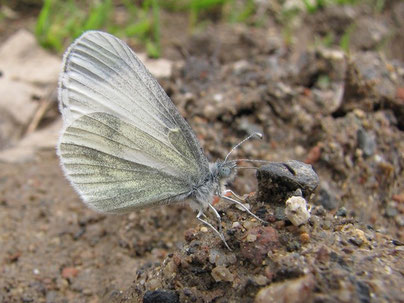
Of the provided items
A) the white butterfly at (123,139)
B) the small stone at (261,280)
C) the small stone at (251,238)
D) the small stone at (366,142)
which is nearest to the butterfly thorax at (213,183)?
the white butterfly at (123,139)

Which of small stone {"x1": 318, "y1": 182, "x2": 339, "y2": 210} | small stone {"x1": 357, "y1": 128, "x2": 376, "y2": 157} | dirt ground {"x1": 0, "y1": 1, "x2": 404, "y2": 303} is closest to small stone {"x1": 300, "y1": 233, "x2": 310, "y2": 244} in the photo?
dirt ground {"x1": 0, "y1": 1, "x2": 404, "y2": 303}

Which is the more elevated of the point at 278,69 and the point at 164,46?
the point at 278,69

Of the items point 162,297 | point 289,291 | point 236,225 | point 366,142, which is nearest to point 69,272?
point 162,297

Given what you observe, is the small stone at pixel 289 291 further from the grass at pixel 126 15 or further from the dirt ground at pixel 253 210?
the grass at pixel 126 15

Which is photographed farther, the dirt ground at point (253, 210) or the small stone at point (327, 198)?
the small stone at point (327, 198)

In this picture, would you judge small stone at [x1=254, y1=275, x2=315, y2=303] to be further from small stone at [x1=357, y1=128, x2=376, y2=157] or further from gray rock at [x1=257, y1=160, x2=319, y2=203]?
small stone at [x1=357, y1=128, x2=376, y2=157]

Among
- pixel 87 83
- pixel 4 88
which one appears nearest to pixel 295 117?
pixel 87 83

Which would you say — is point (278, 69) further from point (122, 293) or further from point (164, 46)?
point (122, 293)
